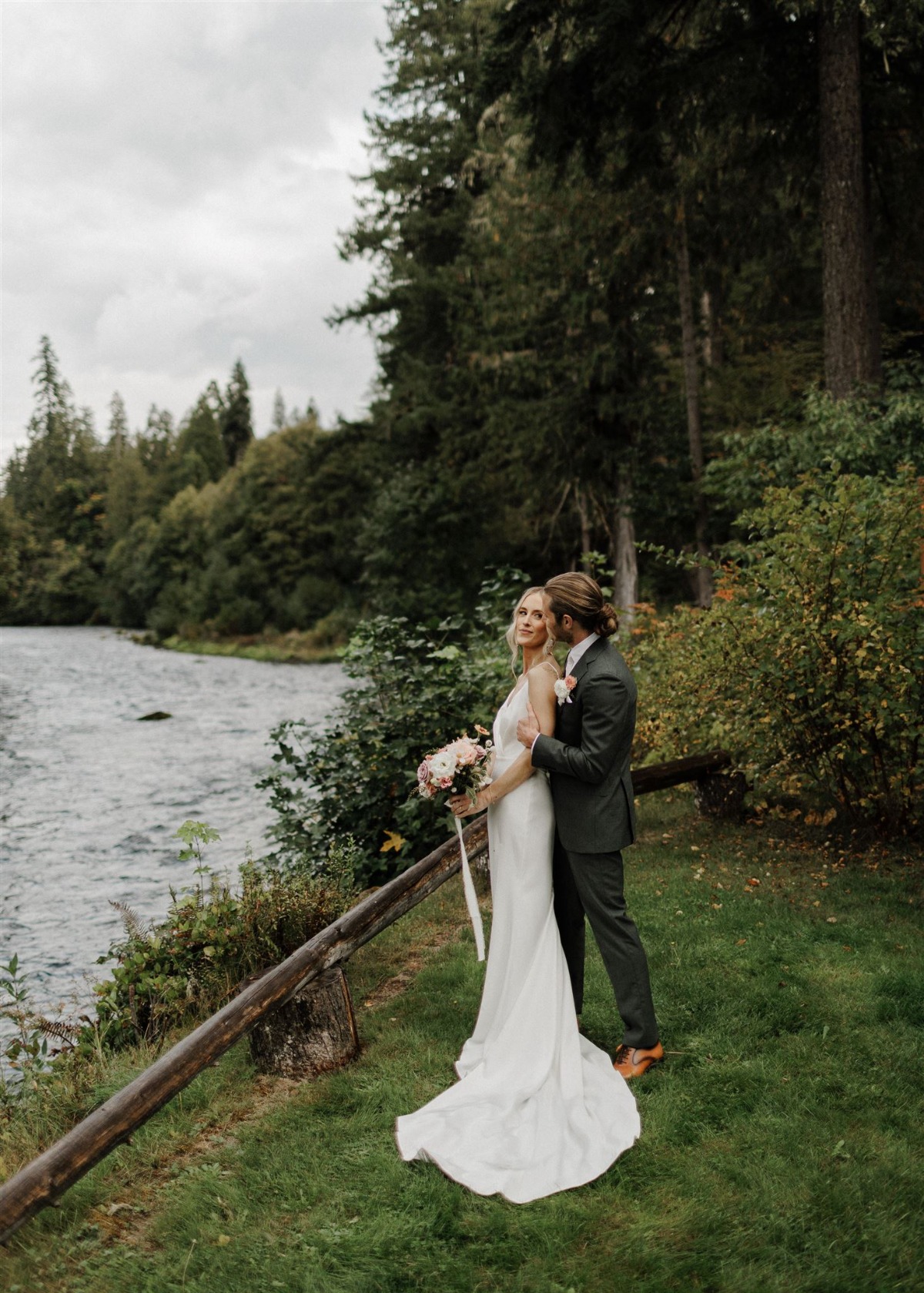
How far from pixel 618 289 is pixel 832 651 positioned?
15764mm

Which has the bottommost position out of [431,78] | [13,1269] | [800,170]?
[13,1269]

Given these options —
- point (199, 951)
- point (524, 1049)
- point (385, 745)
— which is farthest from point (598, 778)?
point (385, 745)

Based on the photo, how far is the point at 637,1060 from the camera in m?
4.21

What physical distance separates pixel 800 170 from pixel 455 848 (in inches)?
486

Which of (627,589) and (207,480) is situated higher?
(207,480)

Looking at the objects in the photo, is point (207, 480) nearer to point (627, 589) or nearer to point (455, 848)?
point (627, 589)

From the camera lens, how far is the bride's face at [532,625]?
424cm

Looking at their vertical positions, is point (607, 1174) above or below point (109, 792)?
above

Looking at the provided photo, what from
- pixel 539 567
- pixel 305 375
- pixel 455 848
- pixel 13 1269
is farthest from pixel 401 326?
pixel 305 375

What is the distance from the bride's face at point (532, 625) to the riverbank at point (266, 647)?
3309cm

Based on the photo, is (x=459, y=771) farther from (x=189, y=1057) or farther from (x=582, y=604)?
(x=189, y=1057)

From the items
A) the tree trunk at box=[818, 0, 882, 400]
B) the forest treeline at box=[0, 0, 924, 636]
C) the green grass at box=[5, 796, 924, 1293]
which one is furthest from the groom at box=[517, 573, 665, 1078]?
the tree trunk at box=[818, 0, 882, 400]

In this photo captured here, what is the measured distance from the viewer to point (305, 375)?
12262cm

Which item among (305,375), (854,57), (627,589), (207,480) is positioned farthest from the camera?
(305,375)
